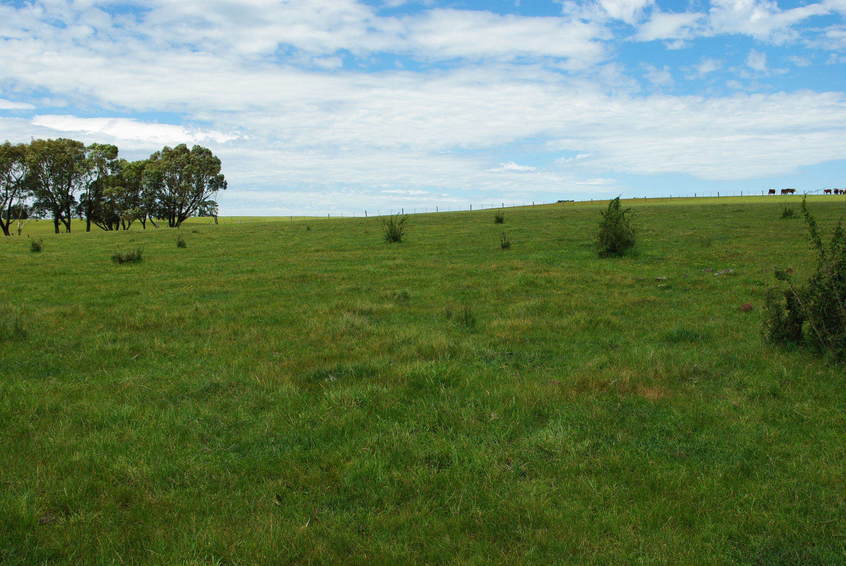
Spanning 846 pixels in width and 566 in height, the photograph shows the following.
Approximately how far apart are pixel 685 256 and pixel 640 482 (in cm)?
1728

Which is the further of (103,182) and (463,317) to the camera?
(103,182)

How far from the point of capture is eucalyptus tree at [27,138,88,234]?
218 ft

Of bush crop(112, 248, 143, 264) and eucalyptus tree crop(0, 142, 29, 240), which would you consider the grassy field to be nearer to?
bush crop(112, 248, 143, 264)

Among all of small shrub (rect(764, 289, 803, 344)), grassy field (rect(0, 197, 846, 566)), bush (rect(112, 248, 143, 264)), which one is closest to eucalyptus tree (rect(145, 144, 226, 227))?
bush (rect(112, 248, 143, 264))

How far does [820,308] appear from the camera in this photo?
8.48 m

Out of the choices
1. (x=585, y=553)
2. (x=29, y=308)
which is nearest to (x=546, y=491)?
(x=585, y=553)

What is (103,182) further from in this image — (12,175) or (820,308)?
(820,308)

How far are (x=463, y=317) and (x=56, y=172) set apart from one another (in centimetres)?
7551

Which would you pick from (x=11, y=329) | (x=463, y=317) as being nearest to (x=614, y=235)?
(x=463, y=317)

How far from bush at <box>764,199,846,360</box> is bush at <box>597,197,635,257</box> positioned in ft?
38.2

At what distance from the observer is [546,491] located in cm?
491

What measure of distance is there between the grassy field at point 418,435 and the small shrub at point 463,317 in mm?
80

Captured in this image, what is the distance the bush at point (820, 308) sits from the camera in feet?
26.9

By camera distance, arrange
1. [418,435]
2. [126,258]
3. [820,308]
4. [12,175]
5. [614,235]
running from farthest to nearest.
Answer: [12,175], [126,258], [614,235], [820,308], [418,435]
